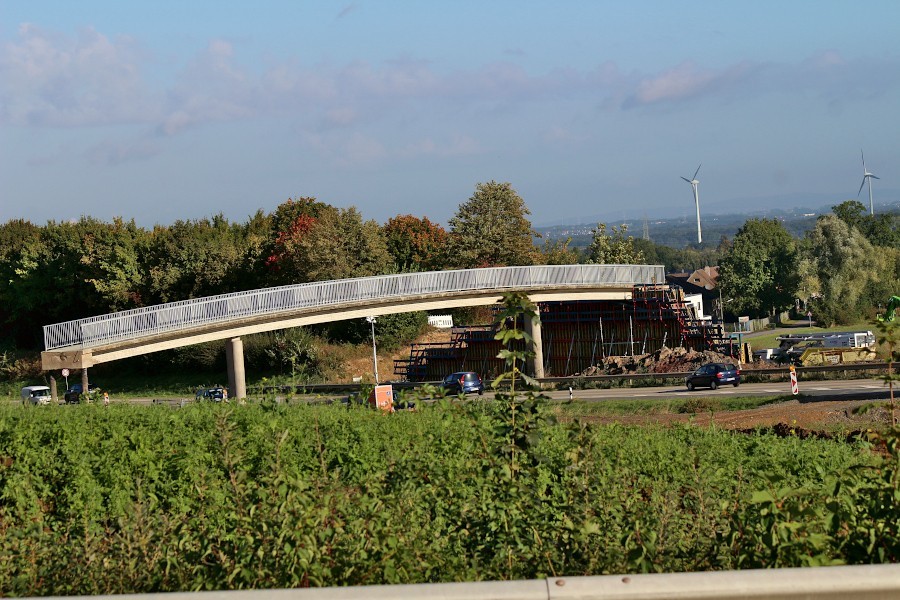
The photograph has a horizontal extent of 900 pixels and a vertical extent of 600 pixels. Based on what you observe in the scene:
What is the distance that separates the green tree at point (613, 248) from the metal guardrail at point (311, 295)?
124ft

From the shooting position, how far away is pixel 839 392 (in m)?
34.8

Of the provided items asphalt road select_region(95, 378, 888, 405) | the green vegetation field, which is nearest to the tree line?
asphalt road select_region(95, 378, 888, 405)

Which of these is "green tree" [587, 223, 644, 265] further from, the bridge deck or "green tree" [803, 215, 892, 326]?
the bridge deck

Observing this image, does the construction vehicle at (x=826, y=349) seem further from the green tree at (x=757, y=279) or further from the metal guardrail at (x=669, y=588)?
the green tree at (x=757, y=279)

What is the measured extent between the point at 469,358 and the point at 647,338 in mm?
10654

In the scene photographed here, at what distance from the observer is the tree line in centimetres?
6862

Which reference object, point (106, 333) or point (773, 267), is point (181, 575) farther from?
point (773, 267)

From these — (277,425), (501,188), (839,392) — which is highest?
(501,188)

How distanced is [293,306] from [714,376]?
19.9 m

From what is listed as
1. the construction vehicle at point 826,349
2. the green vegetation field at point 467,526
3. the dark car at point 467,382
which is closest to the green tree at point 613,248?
the construction vehicle at point 826,349

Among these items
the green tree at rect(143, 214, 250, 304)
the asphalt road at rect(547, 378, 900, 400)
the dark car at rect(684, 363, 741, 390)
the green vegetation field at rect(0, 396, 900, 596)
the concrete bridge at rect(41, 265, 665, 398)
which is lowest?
the asphalt road at rect(547, 378, 900, 400)

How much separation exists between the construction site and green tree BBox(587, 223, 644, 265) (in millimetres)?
32443

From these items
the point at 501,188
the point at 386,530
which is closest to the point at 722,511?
the point at 386,530

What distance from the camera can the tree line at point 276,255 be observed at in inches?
2702
